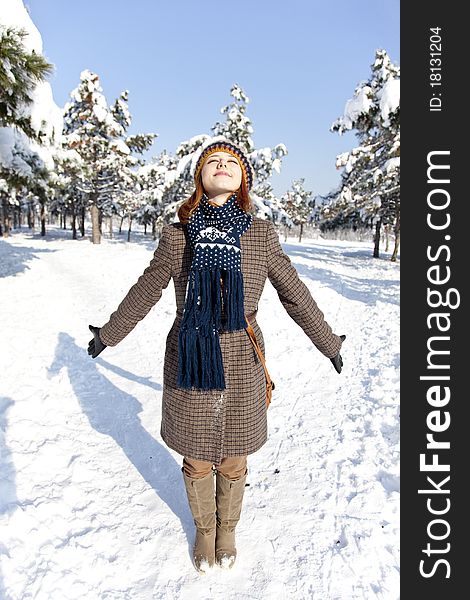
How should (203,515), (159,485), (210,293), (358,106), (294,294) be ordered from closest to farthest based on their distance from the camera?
(210,293) < (294,294) < (203,515) < (159,485) < (358,106)

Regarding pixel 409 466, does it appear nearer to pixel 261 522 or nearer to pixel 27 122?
pixel 261 522

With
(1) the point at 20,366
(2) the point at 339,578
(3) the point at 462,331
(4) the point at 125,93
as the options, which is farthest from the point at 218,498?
(4) the point at 125,93

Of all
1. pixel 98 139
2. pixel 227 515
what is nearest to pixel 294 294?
pixel 227 515

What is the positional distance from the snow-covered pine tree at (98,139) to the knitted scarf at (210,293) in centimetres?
2285

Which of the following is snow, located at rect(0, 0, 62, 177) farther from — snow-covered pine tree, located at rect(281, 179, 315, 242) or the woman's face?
snow-covered pine tree, located at rect(281, 179, 315, 242)

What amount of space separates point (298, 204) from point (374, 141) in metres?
34.8

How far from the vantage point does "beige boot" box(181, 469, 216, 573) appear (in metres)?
2.34

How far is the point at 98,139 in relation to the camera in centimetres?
2309

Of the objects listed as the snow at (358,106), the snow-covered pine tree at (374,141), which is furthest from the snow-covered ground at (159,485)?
the snow at (358,106)

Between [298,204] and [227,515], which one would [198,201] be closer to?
[227,515]

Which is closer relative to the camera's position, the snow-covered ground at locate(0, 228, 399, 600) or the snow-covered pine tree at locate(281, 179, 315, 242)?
the snow-covered ground at locate(0, 228, 399, 600)

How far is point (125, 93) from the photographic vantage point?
25.5 metres

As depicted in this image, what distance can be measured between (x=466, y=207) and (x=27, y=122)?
7848 millimetres

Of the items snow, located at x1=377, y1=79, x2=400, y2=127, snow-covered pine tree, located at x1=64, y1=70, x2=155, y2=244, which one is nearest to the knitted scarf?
snow, located at x1=377, y1=79, x2=400, y2=127
